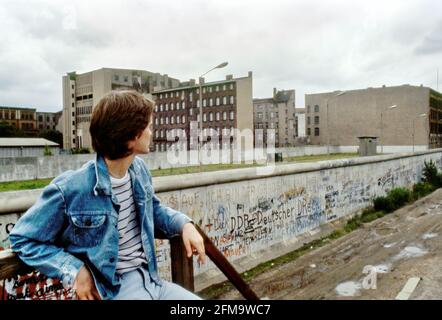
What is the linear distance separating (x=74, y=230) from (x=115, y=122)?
53cm

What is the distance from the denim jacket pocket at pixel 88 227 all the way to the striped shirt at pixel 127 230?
0.15m

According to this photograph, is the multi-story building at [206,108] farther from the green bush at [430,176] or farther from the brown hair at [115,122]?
the brown hair at [115,122]

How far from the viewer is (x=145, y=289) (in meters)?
1.94

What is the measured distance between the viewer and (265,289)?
698 cm

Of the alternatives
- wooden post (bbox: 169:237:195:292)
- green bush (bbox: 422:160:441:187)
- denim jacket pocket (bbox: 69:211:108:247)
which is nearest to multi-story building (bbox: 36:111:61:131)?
green bush (bbox: 422:160:441:187)

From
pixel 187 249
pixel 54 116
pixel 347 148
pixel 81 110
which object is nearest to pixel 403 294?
pixel 187 249

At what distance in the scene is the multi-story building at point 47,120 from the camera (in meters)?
101

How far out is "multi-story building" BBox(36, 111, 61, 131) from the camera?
10088cm

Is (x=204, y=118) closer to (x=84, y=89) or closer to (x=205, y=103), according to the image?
(x=205, y=103)

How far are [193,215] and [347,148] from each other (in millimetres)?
68239

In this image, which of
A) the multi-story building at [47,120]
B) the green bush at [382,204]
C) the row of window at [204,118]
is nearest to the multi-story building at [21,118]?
the multi-story building at [47,120]

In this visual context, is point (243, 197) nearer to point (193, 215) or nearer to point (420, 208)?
point (193, 215)

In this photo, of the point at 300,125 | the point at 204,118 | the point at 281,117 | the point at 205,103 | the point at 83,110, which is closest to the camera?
the point at 205,103

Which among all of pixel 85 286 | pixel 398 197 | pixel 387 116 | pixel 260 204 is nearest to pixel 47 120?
pixel 387 116
